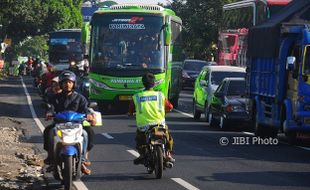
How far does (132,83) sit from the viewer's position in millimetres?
28641

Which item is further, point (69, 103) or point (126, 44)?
point (126, 44)

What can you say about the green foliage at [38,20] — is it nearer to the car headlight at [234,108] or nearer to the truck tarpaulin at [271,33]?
the car headlight at [234,108]

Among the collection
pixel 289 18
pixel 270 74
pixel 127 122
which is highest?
pixel 289 18

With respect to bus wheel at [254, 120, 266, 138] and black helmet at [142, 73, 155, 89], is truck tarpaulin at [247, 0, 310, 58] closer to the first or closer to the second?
bus wheel at [254, 120, 266, 138]

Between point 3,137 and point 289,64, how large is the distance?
724 cm

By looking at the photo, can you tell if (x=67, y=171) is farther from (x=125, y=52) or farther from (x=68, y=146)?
(x=125, y=52)

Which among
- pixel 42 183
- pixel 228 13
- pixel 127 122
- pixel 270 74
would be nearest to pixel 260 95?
pixel 270 74

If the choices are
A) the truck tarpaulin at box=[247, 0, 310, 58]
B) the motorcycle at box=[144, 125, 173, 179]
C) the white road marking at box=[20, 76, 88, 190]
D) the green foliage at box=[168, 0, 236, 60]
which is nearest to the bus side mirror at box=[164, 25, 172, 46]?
the white road marking at box=[20, 76, 88, 190]

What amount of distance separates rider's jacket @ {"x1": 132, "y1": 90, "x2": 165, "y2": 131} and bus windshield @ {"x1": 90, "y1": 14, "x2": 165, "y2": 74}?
14866 mm

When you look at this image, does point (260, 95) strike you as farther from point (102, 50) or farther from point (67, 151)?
point (67, 151)

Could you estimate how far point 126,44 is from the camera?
28.6 metres
